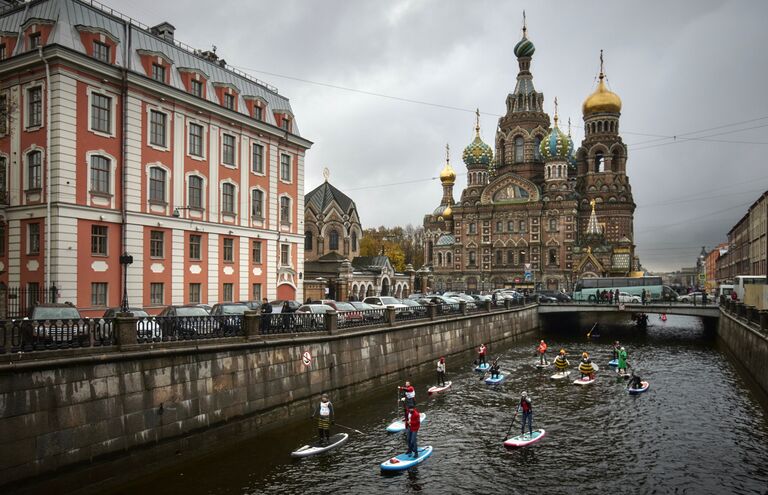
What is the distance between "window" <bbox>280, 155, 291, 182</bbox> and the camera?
125 feet

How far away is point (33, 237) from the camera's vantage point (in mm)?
25578

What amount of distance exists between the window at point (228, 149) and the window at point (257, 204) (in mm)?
2475

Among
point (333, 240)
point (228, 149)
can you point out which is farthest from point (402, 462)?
point (333, 240)

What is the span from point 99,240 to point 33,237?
2597mm

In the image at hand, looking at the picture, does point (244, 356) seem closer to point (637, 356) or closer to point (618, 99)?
point (637, 356)

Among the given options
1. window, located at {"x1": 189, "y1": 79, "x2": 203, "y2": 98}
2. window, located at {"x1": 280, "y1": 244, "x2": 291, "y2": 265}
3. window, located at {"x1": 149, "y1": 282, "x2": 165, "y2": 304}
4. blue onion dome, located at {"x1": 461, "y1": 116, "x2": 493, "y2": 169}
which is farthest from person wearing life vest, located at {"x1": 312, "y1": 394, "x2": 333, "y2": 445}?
blue onion dome, located at {"x1": 461, "y1": 116, "x2": 493, "y2": 169}

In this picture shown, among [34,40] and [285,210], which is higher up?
[34,40]

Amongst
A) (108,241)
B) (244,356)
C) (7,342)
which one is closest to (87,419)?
(7,342)

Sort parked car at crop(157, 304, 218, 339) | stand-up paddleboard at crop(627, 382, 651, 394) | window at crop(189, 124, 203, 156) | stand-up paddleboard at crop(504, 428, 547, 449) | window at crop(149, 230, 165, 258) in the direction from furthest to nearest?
window at crop(189, 124, 203, 156), window at crop(149, 230, 165, 258), stand-up paddleboard at crop(627, 382, 651, 394), stand-up paddleboard at crop(504, 428, 547, 449), parked car at crop(157, 304, 218, 339)

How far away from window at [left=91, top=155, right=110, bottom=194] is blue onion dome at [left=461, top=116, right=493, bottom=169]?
73.4m

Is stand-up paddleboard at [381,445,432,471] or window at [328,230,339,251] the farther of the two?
window at [328,230,339,251]

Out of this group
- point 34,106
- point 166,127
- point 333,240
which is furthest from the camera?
point 333,240

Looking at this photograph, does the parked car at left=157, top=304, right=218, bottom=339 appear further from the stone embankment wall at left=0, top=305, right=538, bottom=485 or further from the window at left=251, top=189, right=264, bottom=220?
the window at left=251, top=189, right=264, bottom=220

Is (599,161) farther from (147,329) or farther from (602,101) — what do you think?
(147,329)
